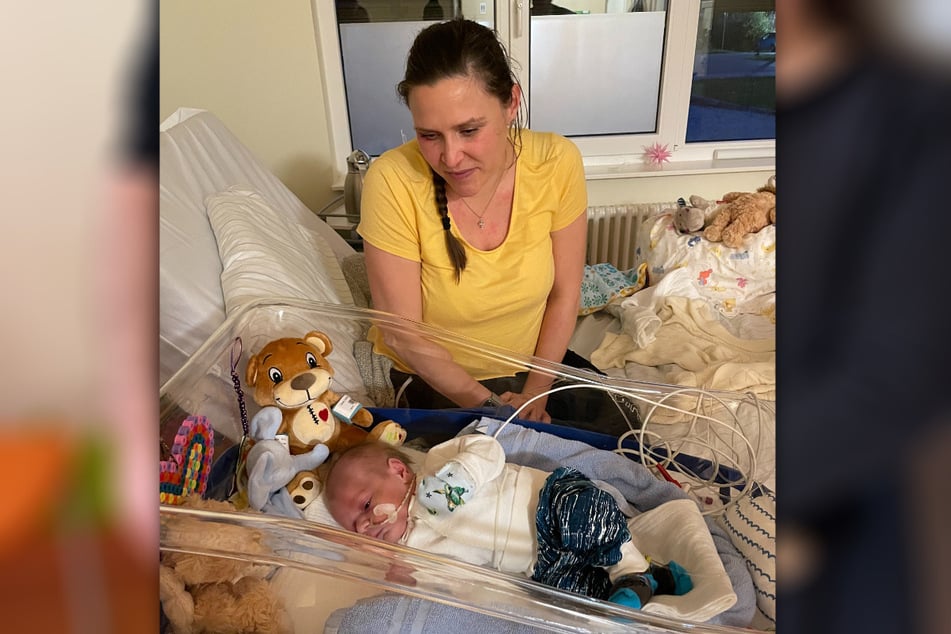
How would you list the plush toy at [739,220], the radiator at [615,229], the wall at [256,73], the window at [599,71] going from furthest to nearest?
the radiator at [615,229]
the window at [599,71]
the wall at [256,73]
the plush toy at [739,220]

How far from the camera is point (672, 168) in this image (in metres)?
2.49

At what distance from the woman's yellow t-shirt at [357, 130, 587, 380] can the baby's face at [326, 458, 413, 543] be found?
0.27m

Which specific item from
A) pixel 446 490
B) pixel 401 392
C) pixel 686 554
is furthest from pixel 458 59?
pixel 686 554

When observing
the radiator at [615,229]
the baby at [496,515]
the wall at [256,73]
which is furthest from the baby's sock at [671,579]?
the wall at [256,73]

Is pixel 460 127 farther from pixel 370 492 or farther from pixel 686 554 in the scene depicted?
pixel 686 554

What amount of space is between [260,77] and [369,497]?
1.72m

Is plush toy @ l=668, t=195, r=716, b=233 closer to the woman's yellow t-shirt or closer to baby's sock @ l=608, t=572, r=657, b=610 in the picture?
the woman's yellow t-shirt

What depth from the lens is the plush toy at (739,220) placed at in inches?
72.5

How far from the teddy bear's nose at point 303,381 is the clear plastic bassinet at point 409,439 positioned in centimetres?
8

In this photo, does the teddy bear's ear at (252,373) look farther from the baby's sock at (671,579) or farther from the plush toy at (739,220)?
the plush toy at (739,220)
